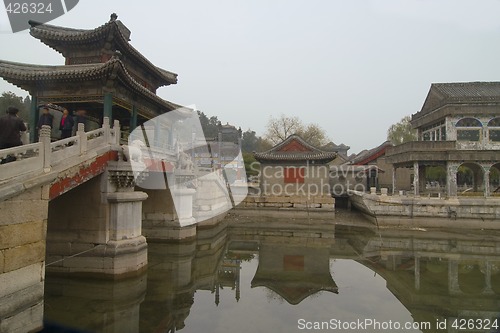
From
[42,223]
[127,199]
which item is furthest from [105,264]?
[42,223]

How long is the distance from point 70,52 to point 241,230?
13.9 meters

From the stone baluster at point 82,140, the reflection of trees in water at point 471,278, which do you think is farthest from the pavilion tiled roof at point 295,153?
the stone baluster at point 82,140

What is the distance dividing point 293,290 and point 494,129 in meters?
22.0

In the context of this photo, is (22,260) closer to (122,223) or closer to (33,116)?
(122,223)

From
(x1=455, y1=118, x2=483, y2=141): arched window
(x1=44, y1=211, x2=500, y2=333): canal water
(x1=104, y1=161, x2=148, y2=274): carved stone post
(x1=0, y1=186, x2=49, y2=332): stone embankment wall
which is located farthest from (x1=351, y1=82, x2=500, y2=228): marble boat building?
(x1=0, y1=186, x2=49, y2=332): stone embankment wall

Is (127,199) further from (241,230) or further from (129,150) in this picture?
(241,230)

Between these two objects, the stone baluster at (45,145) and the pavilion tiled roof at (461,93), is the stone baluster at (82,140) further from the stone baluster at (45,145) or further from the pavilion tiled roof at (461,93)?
the pavilion tiled roof at (461,93)

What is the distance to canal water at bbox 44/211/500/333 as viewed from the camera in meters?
7.38

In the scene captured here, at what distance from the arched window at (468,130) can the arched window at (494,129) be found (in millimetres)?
761

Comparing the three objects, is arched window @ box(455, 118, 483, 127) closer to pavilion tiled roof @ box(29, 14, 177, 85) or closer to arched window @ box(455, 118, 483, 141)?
arched window @ box(455, 118, 483, 141)

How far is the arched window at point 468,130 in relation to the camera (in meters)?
22.5

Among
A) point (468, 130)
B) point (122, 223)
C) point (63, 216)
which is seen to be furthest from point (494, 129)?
point (63, 216)

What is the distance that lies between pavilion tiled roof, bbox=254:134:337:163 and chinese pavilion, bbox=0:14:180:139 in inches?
513

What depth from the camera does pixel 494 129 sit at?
22.3 meters
